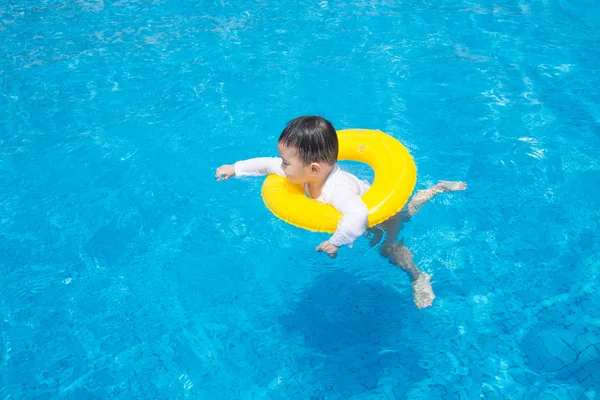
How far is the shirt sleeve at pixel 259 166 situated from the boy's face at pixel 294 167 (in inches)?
17.1

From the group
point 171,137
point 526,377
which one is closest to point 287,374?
point 526,377

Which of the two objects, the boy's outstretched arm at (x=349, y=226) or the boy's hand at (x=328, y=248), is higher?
the boy's outstretched arm at (x=349, y=226)

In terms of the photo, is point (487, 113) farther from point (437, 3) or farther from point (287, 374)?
point (287, 374)

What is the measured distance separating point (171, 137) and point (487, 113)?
12.9 feet

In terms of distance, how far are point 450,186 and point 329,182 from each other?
1866 millimetres

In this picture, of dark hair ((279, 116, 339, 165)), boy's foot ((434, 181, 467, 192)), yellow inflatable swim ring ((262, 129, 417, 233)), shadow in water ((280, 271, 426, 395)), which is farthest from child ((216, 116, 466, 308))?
boy's foot ((434, 181, 467, 192))

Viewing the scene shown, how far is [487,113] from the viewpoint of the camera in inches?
264

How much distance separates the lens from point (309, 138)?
3.75 metres

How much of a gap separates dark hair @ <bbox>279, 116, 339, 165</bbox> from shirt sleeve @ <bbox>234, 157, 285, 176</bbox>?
0.66m

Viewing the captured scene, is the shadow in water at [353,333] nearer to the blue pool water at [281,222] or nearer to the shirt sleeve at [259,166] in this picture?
the blue pool water at [281,222]

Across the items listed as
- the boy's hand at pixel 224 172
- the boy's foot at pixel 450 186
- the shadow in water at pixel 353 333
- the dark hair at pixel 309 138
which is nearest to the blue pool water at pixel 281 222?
the shadow in water at pixel 353 333

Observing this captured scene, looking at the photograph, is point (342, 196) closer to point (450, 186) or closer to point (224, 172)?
point (224, 172)

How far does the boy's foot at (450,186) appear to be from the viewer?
543 centimetres

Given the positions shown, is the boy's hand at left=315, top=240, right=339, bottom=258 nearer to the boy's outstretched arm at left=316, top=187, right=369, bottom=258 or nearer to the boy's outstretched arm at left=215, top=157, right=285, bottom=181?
the boy's outstretched arm at left=316, top=187, right=369, bottom=258
